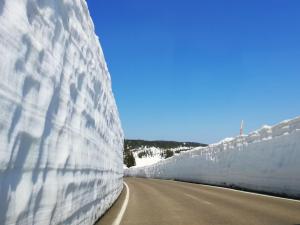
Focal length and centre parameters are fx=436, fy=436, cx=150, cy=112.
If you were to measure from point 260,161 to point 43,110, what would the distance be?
66.9ft

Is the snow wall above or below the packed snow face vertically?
above

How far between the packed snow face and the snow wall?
44.9ft

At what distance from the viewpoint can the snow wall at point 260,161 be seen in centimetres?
1952

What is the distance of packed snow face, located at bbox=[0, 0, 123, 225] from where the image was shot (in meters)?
3.76

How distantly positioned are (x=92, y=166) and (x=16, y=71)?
5727mm

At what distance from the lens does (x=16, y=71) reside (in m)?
3.90

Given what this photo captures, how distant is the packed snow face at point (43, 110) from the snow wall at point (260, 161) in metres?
13.7

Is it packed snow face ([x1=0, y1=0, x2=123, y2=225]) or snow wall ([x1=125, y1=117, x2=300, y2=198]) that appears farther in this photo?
snow wall ([x1=125, y1=117, x2=300, y2=198])

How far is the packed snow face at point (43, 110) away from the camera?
376 centimetres

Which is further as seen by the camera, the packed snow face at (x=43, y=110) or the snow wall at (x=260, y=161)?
the snow wall at (x=260, y=161)

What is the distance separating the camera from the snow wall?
19.5 metres

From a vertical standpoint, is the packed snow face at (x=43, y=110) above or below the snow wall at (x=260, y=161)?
below

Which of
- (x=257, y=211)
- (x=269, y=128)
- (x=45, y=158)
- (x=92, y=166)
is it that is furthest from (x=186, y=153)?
(x=45, y=158)

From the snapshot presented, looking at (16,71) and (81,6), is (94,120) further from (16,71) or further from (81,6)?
(16,71)
